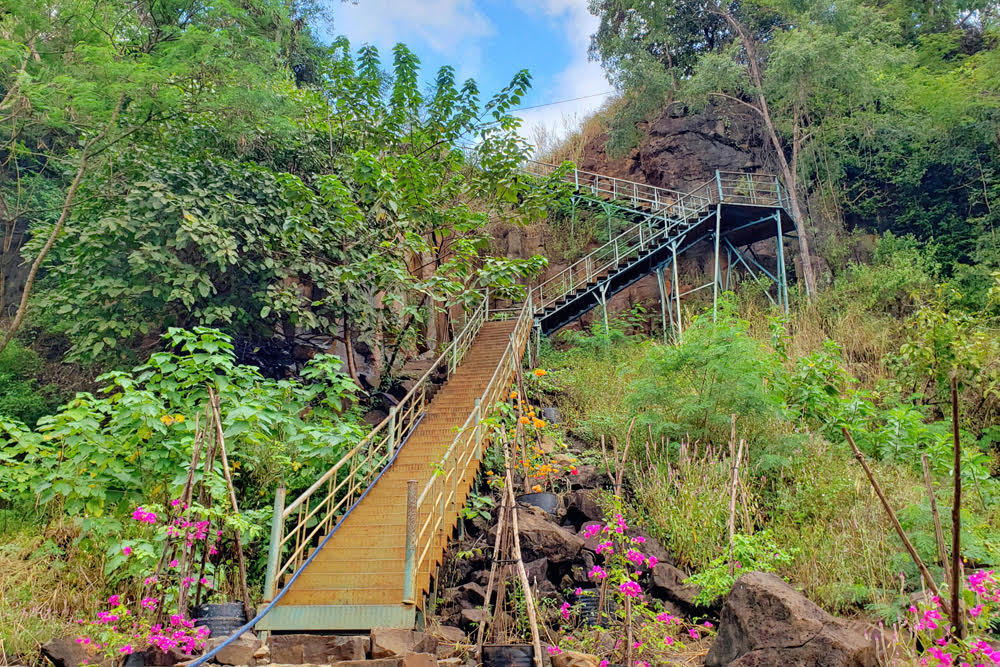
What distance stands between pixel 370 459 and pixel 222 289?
424cm

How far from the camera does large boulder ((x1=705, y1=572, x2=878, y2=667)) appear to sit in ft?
12.8

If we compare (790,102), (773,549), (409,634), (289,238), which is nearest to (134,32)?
(289,238)

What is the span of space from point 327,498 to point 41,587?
243 centimetres

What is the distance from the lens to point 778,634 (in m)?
4.14

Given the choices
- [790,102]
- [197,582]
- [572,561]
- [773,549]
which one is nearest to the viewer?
[197,582]

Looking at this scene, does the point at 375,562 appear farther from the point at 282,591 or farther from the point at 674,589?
the point at 674,589

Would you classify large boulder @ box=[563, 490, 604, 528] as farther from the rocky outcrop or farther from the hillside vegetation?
the rocky outcrop

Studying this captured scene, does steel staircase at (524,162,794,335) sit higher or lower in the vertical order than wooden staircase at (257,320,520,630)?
higher

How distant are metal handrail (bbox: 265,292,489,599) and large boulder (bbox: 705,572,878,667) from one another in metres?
3.64

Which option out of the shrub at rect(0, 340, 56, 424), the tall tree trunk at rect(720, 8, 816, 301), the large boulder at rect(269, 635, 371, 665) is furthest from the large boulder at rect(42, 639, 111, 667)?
the tall tree trunk at rect(720, 8, 816, 301)

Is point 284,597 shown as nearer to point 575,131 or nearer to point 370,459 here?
point 370,459

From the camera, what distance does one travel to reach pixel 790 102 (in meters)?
18.8

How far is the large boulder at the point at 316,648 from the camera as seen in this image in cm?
472

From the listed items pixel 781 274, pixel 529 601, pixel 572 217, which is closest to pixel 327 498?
pixel 529 601
